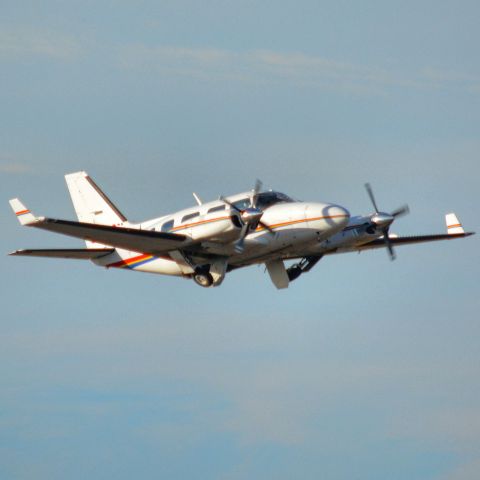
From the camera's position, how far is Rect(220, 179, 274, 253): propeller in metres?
42.5

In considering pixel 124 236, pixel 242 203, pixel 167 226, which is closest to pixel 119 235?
pixel 124 236

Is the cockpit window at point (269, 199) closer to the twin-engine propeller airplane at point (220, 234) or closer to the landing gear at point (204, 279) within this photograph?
the twin-engine propeller airplane at point (220, 234)

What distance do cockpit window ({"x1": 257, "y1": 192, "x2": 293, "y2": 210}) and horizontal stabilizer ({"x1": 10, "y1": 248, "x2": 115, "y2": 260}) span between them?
6268 mm

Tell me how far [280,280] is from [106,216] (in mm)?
7326

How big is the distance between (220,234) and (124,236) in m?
3.23

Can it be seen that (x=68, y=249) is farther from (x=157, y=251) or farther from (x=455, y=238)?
(x=455, y=238)

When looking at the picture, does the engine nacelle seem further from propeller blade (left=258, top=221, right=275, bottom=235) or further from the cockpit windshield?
propeller blade (left=258, top=221, right=275, bottom=235)

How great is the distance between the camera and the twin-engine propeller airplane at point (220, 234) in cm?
4278

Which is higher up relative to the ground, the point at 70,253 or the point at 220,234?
the point at 70,253

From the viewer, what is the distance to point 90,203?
5034 cm

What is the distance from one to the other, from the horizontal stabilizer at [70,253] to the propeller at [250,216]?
5.79 meters

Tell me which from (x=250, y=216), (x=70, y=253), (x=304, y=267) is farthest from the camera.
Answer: (x=304, y=267)

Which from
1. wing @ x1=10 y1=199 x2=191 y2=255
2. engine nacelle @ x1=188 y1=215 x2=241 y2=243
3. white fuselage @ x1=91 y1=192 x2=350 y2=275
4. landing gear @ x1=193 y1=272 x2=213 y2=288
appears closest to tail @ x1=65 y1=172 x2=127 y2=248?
white fuselage @ x1=91 y1=192 x2=350 y2=275

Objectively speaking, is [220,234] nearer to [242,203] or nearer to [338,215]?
[242,203]
